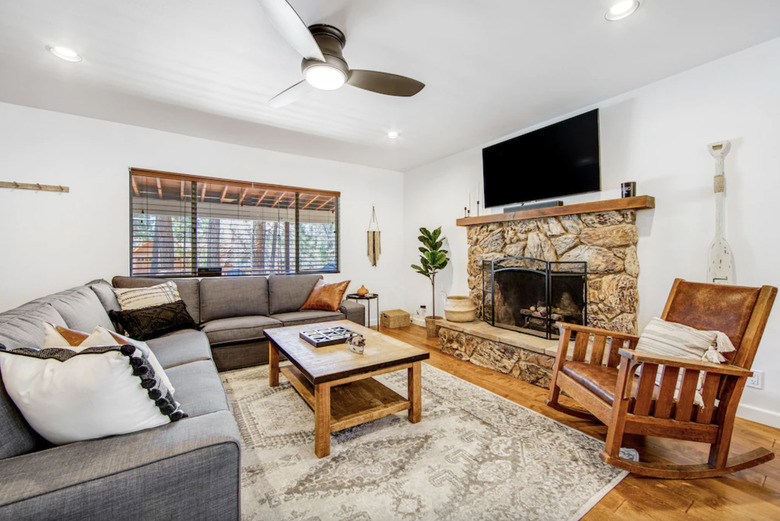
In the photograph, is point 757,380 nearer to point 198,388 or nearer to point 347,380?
point 347,380

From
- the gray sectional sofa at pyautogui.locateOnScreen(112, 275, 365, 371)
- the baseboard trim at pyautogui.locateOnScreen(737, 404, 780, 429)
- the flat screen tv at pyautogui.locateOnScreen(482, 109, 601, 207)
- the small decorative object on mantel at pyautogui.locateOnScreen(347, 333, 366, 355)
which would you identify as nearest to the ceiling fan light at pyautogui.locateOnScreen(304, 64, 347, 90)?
the small decorative object on mantel at pyautogui.locateOnScreen(347, 333, 366, 355)

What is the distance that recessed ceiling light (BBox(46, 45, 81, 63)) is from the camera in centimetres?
214

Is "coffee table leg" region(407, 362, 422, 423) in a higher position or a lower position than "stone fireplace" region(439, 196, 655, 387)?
lower

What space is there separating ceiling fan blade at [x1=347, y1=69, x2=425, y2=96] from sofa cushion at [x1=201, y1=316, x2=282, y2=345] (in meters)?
2.20

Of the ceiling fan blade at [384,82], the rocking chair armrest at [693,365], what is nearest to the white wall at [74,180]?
the ceiling fan blade at [384,82]

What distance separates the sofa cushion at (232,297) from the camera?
11.4ft

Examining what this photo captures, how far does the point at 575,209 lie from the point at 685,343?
59.7 inches

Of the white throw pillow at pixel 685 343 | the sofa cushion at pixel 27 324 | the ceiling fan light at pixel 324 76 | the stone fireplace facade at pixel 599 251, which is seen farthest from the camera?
the stone fireplace facade at pixel 599 251

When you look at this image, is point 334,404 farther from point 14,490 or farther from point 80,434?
point 14,490

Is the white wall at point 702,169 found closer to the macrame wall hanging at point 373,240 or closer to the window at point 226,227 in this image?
the macrame wall hanging at point 373,240

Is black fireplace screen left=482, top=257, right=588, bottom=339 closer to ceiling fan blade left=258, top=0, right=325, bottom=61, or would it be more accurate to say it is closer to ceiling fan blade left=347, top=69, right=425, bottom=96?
ceiling fan blade left=347, top=69, right=425, bottom=96

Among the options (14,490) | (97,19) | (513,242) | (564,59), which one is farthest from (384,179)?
(14,490)

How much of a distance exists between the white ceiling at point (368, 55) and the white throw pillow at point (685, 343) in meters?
1.87

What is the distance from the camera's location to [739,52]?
2.29 metres
